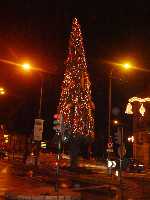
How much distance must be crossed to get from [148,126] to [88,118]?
83.8ft

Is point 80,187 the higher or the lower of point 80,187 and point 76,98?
the lower

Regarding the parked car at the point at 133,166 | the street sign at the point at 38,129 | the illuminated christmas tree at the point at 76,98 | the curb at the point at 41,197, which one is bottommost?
the curb at the point at 41,197

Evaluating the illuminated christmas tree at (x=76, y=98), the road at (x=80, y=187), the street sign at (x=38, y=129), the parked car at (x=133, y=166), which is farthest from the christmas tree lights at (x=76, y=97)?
Result: the street sign at (x=38, y=129)

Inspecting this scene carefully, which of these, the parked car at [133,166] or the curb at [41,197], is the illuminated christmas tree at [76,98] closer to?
the parked car at [133,166]

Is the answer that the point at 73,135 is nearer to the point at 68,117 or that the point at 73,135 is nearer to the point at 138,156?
the point at 68,117

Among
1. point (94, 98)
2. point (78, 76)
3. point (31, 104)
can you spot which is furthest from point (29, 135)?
point (94, 98)

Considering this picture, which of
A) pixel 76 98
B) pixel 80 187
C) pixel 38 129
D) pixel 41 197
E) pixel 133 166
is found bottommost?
pixel 41 197

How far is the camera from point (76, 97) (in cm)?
3875

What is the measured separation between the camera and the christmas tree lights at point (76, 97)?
38.4 metres

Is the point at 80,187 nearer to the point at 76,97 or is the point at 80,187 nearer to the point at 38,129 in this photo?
the point at 38,129

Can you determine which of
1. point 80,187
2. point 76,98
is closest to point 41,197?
point 80,187

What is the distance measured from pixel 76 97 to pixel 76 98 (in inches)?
3.3

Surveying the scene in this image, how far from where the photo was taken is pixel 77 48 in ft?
125

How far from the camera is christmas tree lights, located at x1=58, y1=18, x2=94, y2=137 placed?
38438 mm
